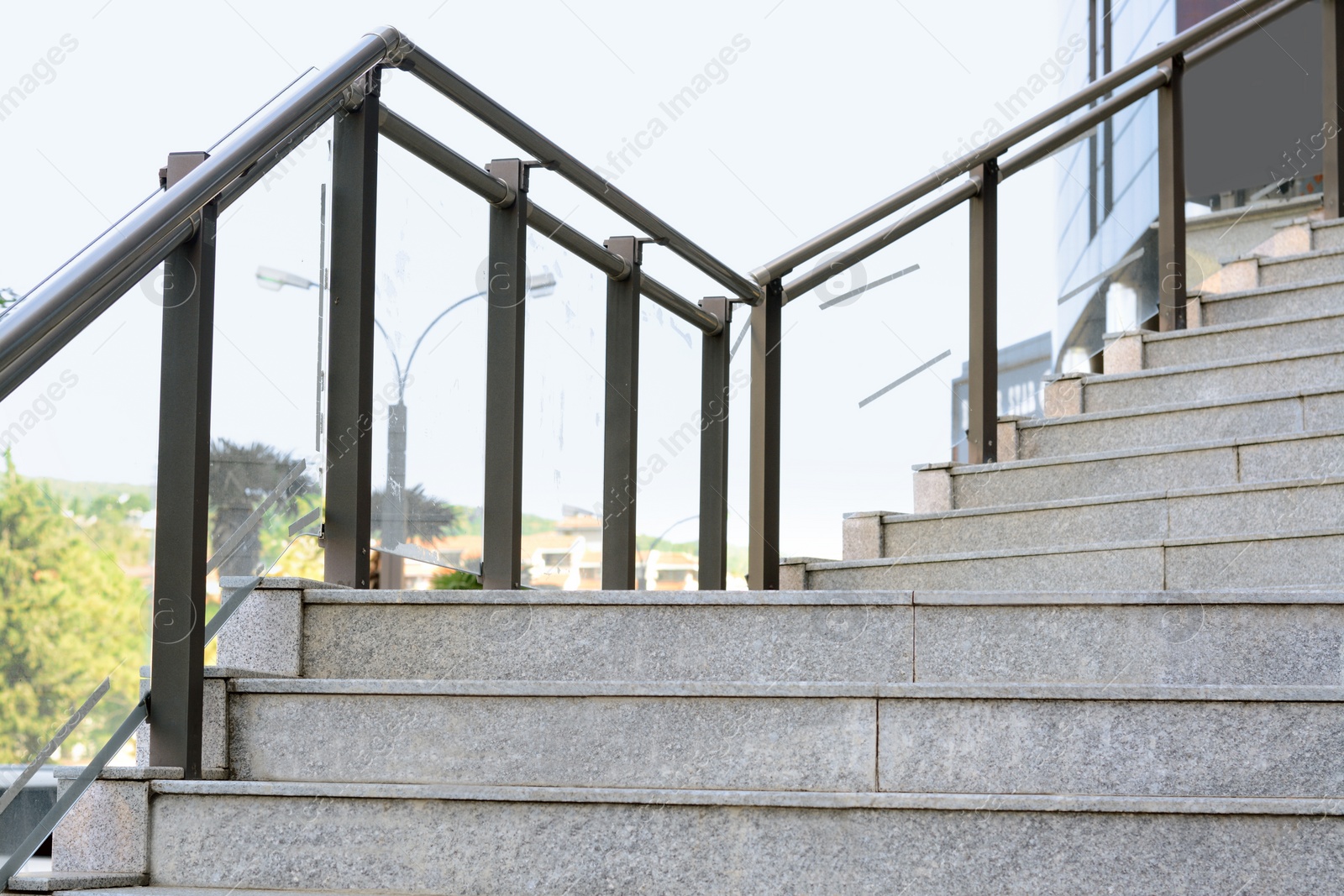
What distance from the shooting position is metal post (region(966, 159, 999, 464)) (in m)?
4.66

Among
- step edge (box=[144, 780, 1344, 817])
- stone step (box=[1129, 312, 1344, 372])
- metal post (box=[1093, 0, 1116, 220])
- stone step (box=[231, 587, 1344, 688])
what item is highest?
metal post (box=[1093, 0, 1116, 220])

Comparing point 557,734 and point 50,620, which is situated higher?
point 50,620

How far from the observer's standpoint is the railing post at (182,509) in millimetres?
2105

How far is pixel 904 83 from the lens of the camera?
536 inches

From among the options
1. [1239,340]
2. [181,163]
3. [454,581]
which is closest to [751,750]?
[181,163]

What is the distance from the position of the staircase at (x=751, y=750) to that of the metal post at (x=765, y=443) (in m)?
1.31

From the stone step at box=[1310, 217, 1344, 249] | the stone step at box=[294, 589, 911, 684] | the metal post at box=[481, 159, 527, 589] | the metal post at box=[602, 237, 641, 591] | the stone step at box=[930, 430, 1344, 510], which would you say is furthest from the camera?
the stone step at box=[1310, 217, 1344, 249]

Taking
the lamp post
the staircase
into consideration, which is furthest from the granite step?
the lamp post

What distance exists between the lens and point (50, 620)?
245 centimetres

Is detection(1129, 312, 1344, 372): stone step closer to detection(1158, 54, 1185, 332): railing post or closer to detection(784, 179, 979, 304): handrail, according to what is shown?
detection(1158, 54, 1185, 332): railing post

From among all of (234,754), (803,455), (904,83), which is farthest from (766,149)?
(234,754)

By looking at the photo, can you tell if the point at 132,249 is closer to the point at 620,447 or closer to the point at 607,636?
the point at 607,636

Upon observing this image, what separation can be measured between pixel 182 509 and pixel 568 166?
1432 mm

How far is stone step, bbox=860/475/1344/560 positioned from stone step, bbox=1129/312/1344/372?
1108 mm
